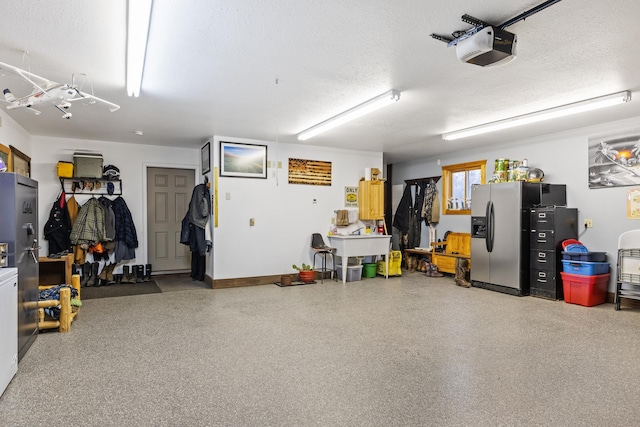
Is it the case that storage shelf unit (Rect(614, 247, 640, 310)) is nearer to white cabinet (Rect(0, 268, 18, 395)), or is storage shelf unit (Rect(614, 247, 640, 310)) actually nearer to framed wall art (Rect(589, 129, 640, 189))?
framed wall art (Rect(589, 129, 640, 189))

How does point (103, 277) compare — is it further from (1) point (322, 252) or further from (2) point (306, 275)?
(1) point (322, 252)

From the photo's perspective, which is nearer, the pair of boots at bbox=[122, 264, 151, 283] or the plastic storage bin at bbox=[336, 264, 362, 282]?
the pair of boots at bbox=[122, 264, 151, 283]

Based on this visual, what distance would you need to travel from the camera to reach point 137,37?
8.70ft

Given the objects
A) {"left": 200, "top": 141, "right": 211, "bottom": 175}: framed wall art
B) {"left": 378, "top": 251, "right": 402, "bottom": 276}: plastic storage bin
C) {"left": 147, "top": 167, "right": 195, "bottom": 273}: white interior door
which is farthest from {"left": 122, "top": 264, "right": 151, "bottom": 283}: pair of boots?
{"left": 378, "top": 251, "right": 402, "bottom": 276}: plastic storage bin

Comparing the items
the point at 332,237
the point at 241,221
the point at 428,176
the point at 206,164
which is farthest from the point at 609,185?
the point at 206,164

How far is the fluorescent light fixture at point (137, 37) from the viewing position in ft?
7.48

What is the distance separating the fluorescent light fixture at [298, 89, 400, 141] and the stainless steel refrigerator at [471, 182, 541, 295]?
2826 mm

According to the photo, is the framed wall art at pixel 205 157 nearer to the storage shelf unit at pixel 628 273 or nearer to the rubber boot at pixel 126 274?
the rubber boot at pixel 126 274

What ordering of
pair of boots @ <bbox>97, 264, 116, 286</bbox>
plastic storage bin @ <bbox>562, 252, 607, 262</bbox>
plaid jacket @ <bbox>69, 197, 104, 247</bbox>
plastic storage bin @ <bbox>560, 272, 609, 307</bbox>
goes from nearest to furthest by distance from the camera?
1. plastic storage bin @ <bbox>560, 272, 609, 307</bbox>
2. plastic storage bin @ <bbox>562, 252, 607, 262</bbox>
3. plaid jacket @ <bbox>69, 197, 104, 247</bbox>
4. pair of boots @ <bbox>97, 264, 116, 286</bbox>

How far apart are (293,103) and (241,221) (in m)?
2.68

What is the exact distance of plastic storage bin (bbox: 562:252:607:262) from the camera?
5133mm

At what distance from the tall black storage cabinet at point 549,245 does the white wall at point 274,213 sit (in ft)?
11.0

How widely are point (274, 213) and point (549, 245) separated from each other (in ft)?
14.1

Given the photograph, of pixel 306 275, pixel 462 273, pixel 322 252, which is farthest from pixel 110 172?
pixel 462 273
